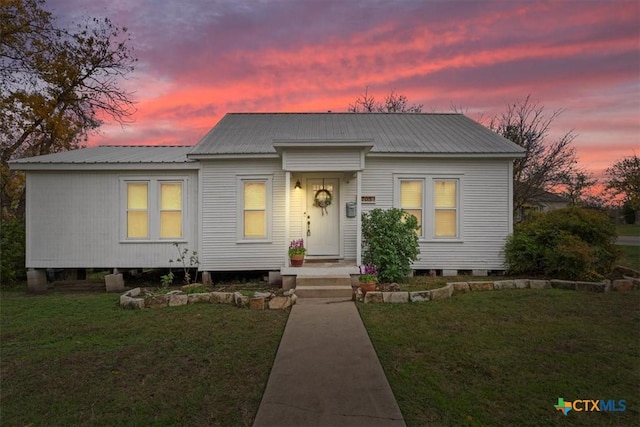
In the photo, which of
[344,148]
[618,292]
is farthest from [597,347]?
[344,148]

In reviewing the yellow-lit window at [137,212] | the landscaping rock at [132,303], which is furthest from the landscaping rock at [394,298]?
the yellow-lit window at [137,212]

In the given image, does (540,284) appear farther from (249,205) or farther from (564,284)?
(249,205)

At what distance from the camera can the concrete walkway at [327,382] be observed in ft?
9.50

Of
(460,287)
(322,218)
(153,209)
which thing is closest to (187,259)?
(153,209)

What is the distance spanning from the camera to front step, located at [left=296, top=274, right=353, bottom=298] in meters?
6.89

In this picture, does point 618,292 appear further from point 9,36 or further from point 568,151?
point 9,36

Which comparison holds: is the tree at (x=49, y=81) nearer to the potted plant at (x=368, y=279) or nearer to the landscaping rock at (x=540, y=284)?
the potted plant at (x=368, y=279)

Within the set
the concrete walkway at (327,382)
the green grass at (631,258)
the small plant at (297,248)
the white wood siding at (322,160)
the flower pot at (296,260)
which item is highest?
the white wood siding at (322,160)

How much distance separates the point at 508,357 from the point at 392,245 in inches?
158

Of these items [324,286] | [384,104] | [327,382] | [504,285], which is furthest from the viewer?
[384,104]

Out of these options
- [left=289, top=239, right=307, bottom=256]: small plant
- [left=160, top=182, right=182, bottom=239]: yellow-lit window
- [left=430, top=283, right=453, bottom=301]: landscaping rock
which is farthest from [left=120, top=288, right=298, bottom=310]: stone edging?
[left=430, top=283, right=453, bottom=301]: landscaping rock

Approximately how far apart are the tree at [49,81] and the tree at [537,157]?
1856 cm

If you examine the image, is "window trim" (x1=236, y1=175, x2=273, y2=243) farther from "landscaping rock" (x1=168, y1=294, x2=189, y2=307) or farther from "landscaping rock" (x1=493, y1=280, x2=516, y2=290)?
"landscaping rock" (x1=493, y1=280, x2=516, y2=290)

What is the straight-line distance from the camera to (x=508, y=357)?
410cm
